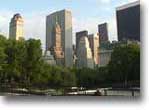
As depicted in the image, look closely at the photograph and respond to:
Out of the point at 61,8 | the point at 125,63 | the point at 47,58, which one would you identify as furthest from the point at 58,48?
the point at 125,63

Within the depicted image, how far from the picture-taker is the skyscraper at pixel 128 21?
6000 millimetres

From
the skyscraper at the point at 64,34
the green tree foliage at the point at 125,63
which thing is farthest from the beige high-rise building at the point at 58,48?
the green tree foliage at the point at 125,63

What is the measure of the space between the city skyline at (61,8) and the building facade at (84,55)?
4.6 inches

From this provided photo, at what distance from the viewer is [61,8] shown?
20.1 ft

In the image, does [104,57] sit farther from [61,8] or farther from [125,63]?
[61,8]

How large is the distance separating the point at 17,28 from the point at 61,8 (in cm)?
45

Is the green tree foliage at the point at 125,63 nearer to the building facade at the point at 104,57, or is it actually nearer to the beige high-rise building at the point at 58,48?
the building facade at the point at 104,57

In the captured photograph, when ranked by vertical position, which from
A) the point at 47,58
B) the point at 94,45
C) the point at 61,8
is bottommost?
the point at 47,58

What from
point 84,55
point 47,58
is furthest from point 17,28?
point 84,55

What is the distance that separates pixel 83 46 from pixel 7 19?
76cm

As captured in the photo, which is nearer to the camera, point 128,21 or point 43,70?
point 128,21

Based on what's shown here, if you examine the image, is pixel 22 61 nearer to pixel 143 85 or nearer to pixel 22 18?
pixel 22 18

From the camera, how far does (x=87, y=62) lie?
612 centimetres

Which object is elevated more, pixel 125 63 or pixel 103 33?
pixel 103 33
